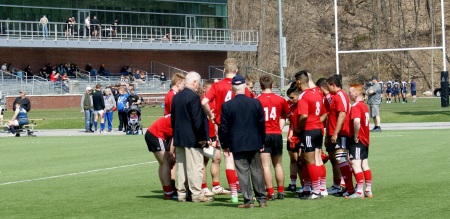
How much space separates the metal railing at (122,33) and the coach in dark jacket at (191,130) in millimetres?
52446

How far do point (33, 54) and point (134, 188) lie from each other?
2117 inches

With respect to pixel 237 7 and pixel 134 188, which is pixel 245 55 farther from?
pixel 134 188

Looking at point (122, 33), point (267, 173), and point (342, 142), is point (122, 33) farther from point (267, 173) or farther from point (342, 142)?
point (267, 173)

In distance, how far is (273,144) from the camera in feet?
46.8

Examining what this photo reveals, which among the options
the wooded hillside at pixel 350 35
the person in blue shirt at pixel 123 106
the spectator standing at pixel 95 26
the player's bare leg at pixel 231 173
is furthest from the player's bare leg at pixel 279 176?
the wooded hillside at pixel 350 35

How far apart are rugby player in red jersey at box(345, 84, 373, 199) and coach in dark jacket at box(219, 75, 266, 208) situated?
1.56 m

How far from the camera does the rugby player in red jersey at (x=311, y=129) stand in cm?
1407

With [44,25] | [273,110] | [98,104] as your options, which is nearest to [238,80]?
[273,110]

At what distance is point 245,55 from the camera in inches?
3622

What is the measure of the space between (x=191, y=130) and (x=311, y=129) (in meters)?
1.82

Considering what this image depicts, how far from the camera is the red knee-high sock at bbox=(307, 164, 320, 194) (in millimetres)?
14055

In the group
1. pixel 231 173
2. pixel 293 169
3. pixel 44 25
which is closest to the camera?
pixel 231 173

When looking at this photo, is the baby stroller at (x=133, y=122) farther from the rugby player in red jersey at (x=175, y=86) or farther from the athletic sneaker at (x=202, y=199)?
the athletic sneaker at (x=202, y=199)

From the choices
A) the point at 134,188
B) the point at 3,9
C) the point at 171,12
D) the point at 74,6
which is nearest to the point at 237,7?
the point at 171,12
